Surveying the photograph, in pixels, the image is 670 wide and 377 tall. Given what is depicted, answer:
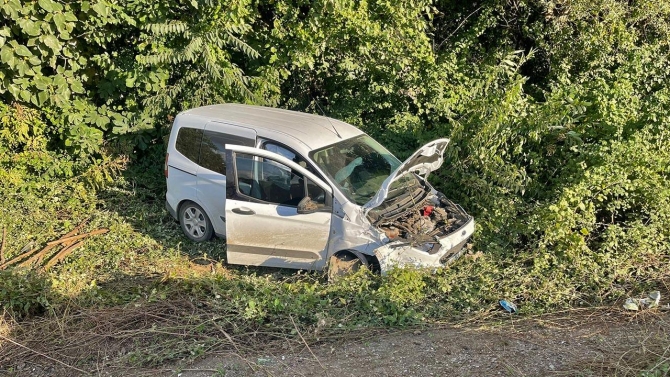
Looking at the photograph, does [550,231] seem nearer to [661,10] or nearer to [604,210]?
[604,210]

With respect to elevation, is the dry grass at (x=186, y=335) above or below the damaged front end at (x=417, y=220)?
below

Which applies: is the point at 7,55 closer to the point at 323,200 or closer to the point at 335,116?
the point at 335,116

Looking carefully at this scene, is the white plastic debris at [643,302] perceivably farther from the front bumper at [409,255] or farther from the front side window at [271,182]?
the front side window at [271,182]

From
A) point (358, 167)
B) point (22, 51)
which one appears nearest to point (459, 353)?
point (358, 167)

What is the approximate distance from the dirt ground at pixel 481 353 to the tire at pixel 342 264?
4.21ft

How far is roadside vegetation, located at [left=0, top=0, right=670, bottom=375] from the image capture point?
5.41 m

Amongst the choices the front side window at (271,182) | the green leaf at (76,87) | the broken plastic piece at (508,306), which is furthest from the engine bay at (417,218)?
the green leaf at (76,87)

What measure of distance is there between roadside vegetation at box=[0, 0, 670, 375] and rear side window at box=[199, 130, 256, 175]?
1.13 meters

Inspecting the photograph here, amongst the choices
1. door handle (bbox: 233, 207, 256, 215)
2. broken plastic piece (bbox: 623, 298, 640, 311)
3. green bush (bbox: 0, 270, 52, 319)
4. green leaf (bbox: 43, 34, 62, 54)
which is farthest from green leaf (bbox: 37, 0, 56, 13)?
broken plastic piece (bbox: 623, 298, 640, 311)

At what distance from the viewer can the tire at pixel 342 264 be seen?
237 inches

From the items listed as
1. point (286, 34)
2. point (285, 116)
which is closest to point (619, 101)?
point (285, 116)

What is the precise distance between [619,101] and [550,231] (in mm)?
2507

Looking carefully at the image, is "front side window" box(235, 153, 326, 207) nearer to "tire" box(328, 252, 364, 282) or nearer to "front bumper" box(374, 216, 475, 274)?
"tire" box(328, 252, 364, 282)

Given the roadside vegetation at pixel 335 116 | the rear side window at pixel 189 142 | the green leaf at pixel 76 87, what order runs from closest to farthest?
the roadside vegetation at pixel 335 116 < the rear side window at pixel 189 142 < the green leaf at pixel 76 87
